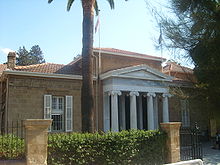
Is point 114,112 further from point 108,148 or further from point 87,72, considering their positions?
point 108,148

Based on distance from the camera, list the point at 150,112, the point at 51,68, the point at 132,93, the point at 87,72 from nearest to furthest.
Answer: the point at 87,72 < the point at 132,93 < the point at 51,68 < the point at 150,112

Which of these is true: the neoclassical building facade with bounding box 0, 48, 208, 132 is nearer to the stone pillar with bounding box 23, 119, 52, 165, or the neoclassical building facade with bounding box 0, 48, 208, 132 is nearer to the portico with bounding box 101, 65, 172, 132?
the portico with bounding box 101, 65, 172, 132

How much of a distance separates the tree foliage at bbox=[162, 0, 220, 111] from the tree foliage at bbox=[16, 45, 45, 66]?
45919 mm

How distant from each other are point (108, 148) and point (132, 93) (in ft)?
31.9

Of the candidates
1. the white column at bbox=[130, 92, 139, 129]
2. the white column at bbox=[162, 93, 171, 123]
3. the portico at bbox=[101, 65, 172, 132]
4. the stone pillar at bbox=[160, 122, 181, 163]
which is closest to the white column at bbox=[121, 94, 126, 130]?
the portico at bbox=[101, 65, 172, 132]

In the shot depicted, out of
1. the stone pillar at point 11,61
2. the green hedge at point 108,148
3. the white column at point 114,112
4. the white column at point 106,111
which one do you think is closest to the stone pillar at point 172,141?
the green hedge at point 108,148

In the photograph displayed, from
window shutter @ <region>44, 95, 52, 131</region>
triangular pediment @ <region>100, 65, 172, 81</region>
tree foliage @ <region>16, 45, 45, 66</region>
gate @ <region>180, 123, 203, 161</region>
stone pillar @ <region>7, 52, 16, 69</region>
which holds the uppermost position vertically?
tree foliage @ <region>16, 45, 45, 66</region>

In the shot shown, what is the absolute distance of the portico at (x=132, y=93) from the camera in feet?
56.0

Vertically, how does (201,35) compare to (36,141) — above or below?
above

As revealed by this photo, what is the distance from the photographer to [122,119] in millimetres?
19594

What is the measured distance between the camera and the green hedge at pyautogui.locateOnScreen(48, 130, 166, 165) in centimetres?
724

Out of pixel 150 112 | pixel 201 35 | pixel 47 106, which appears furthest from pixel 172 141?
pixel 47 106

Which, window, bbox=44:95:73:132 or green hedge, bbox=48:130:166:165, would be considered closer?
green hedge, bbox=48:130:166:165

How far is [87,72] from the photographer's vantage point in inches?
453
